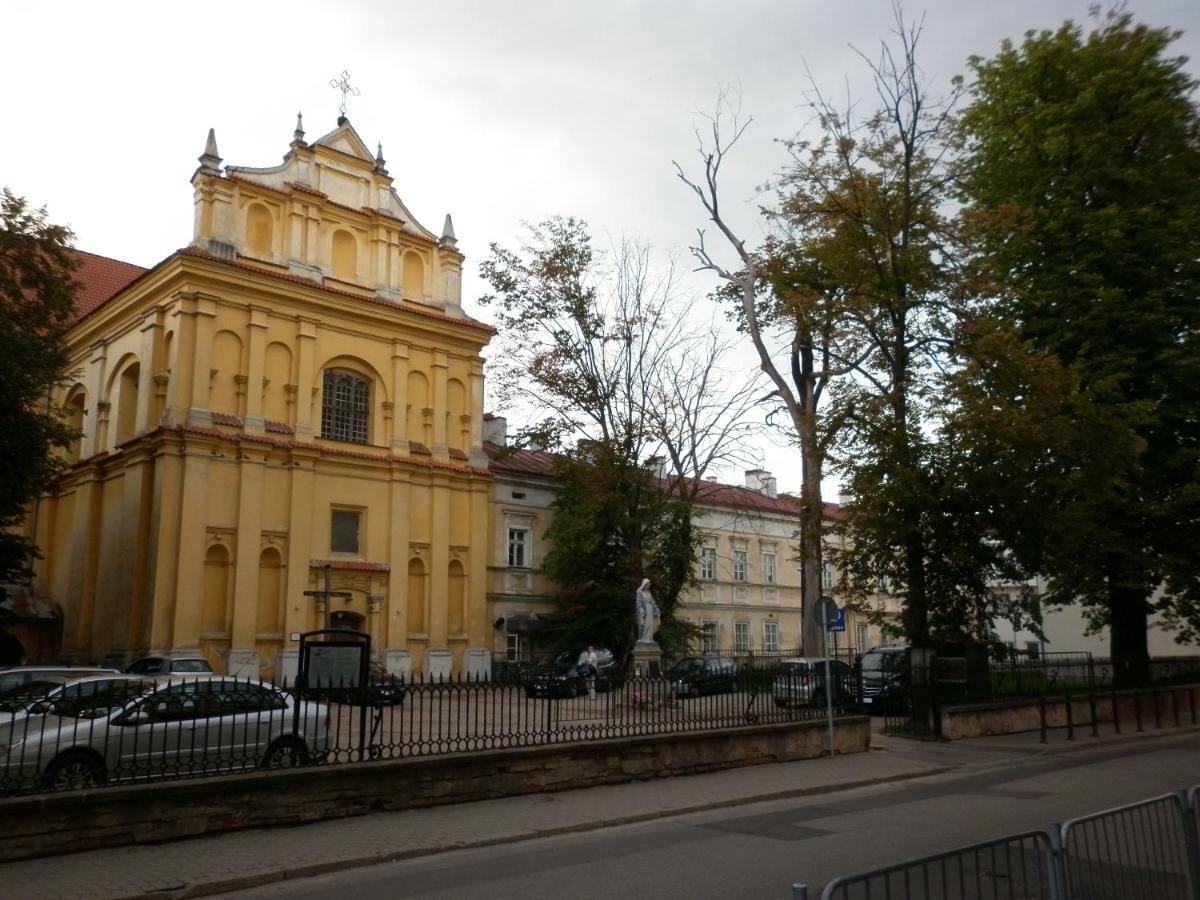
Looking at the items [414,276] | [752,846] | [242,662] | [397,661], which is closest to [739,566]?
[397,661]

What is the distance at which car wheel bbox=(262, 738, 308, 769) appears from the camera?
1073 cm

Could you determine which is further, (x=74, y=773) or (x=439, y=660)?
(x=439, y=660)

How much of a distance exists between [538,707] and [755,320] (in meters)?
18.2

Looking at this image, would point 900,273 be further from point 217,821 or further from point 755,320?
point 217,821

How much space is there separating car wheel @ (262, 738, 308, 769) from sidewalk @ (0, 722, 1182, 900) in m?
0.95

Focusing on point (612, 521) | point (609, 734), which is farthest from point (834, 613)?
point (612, 521)

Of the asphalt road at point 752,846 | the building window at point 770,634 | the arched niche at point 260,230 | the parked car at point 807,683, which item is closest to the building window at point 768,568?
the building window at point 770,634

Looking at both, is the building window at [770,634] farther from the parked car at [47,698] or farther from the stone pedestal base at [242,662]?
the parked car at [47,698]

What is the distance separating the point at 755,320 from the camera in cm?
2827

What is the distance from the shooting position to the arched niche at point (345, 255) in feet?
115

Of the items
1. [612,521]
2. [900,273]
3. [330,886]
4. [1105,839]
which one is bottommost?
[330,886]

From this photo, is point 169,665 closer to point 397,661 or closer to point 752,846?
point 397,661

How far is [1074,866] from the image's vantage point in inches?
212

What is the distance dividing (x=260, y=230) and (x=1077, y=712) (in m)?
28.7
